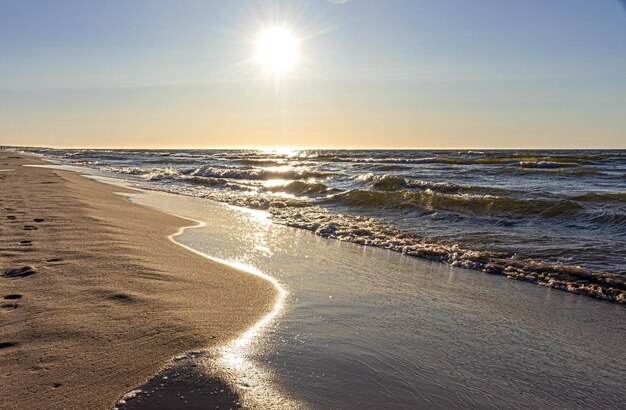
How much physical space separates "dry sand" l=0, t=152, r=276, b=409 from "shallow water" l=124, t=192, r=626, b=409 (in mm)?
421

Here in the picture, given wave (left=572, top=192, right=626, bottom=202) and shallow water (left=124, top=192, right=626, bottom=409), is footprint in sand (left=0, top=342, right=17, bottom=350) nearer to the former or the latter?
shallow water (left=124, top=192, right=626, bottom=409)

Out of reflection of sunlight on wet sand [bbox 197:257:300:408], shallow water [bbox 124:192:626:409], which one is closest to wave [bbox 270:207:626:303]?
shallow water [bbox 124:192:626:409]

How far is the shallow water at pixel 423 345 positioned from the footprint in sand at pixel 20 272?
2.46 m

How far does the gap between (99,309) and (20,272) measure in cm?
155

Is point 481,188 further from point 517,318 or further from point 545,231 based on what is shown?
point 517,318

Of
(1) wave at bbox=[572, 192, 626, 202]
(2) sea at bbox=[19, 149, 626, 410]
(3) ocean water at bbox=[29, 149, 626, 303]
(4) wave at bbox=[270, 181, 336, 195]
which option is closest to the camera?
(2) sea at bbox=[19, 149, 626, 410]

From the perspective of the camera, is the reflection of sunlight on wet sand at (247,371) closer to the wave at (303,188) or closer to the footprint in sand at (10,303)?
the footprint in sand at (10,303)

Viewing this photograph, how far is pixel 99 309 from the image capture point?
12.5 feet

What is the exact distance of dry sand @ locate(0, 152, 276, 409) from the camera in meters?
2.72

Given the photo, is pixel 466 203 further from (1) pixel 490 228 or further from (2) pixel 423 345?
(2) pixel 423 345

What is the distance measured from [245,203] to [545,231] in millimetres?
8741

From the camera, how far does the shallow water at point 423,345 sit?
2.89m

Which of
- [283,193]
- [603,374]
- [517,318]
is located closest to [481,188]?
[283,193]

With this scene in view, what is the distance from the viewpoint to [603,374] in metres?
3.41
